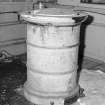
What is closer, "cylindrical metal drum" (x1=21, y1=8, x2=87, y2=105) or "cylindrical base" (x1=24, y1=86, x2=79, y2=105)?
"cylindrical metal drum" (x1=21, y1=8, x2=87, y2=105)

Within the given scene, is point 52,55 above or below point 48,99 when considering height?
above

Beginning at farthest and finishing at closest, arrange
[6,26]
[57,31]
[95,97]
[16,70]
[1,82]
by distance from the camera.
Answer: [6,26] < [16,70] < [1,82] < [95,97] < [57,31]

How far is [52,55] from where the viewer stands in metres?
3.17

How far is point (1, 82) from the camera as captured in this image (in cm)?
413

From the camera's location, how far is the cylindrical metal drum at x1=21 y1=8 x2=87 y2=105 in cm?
307

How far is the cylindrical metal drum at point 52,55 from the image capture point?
10.1 ft

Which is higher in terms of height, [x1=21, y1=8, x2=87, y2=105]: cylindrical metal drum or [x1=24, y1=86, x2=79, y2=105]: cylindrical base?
[x1=21, y1=8, x2=87, y2=105]: cylindrical metal drum

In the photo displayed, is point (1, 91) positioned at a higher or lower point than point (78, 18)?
lower

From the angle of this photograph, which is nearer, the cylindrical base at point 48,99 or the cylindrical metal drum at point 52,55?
the cylindrical metal drum at point 52,55

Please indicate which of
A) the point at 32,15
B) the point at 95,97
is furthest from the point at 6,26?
the point at 95,97

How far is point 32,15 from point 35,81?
1.02m

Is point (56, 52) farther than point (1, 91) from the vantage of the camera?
No

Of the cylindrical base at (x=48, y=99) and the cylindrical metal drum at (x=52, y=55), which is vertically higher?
the cylindrical metal drum at (x=52, y=55)

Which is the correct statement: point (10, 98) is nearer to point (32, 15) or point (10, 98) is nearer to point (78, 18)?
point (32, 15)
